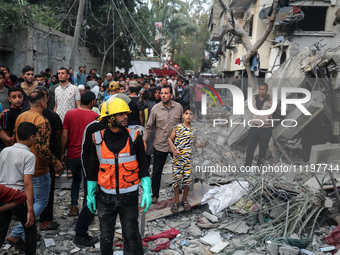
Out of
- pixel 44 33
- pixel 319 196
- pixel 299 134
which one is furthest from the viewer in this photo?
pixel 44 33

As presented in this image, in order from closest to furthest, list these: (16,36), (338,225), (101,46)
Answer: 1. (338,225)
2. (16,36)
3. (101,46)

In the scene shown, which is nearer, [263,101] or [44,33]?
[263,101]

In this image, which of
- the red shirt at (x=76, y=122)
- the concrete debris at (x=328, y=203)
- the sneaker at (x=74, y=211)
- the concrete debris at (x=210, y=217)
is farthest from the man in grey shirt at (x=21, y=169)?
the concrete debris at (x=328, y=203)

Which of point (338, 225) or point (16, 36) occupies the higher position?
point (16, 36)

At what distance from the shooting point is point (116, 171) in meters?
2.84

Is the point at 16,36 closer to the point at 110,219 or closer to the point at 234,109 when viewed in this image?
the point at 234,109

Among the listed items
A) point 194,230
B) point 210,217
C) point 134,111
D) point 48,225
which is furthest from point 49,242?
point 134,111

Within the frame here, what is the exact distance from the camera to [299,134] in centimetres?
701

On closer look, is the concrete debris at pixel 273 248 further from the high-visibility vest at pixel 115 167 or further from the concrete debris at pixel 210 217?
the high-visibility vest at pixel 115 167

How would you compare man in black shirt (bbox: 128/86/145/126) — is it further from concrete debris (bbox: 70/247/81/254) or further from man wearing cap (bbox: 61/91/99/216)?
concrete debris (bbox: 70/247/81/254)

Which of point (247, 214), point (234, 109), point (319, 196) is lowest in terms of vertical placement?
point (247, 214)

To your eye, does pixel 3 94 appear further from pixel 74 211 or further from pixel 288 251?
pixel 288 251

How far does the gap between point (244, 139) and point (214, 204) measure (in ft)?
10.6

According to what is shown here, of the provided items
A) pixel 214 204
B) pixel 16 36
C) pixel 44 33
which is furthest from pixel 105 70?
pixel 214 204
